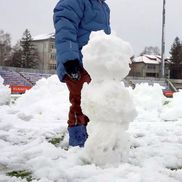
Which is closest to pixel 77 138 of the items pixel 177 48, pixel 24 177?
pixel 24 177

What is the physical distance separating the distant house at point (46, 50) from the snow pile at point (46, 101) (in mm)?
71024

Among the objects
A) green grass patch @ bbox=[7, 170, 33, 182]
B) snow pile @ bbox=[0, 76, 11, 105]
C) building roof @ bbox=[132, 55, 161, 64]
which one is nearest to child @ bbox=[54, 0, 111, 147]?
green grass patch @ bbox=[7, 170, 33, 182]

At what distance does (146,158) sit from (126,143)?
48cm

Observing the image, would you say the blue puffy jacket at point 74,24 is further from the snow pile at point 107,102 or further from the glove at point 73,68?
the snow pile at point 107,102

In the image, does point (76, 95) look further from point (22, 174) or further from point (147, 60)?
point (147, 60)

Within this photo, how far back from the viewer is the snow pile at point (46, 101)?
8.80 meters

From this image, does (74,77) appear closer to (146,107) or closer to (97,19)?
(97,19)

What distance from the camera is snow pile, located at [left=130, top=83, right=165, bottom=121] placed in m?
9.52

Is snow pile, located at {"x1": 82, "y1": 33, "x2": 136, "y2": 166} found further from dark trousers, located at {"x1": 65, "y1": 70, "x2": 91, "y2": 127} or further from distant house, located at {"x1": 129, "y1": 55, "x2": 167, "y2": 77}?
distant house, located at {"x1": 129, "y1": 55, "x2": 167, "y2": 77}

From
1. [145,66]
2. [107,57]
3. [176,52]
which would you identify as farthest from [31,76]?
[145,66]

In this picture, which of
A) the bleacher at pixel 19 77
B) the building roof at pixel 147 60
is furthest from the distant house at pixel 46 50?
the bleacher at pixel 19 77

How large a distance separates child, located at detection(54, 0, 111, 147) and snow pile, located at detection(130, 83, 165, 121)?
4.34 m

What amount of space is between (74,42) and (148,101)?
616cm

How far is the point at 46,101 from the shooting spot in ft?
33.8
